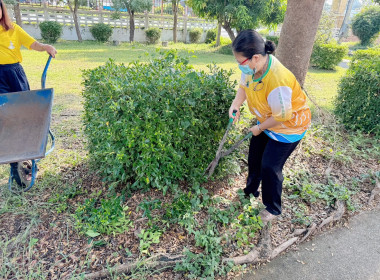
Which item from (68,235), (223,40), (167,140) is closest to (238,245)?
(167,140)

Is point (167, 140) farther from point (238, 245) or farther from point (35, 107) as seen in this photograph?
point (35, 107)

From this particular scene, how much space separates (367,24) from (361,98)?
23.4 meters

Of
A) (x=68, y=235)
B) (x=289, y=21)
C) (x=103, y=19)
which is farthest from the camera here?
(x=103, y=19)

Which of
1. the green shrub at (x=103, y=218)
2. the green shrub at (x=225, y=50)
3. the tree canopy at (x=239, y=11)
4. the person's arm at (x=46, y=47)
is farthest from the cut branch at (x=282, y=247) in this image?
the green shrub at (x=225, y=50)

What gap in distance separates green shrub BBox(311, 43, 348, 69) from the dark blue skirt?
12232 mm

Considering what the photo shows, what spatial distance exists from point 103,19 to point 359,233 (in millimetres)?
19617

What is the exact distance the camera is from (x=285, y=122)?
88.3 inches

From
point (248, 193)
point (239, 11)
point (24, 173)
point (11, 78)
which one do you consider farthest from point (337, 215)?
point (239, 11)

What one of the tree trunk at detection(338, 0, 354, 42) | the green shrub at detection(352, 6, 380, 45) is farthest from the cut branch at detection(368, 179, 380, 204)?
the tree trunk at detection(338, 0, 354, 42)

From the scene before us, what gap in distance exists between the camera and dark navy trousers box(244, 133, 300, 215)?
2.35 meters

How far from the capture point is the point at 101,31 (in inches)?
670

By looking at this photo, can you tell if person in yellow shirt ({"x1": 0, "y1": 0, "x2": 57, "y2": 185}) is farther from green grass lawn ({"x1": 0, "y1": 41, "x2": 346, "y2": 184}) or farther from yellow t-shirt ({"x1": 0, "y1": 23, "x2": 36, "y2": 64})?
green grass lawn ({"x1": 0, "y1": 41, "x2": 346, "y2": 184})

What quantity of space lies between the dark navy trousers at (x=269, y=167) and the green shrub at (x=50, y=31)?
52.7 feet

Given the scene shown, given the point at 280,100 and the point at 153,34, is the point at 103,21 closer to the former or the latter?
the point at 153,34
